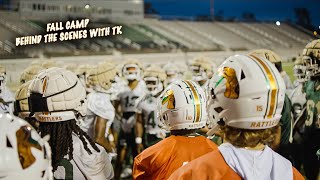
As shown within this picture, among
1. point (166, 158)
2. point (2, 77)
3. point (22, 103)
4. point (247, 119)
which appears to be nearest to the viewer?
point (247, 119)

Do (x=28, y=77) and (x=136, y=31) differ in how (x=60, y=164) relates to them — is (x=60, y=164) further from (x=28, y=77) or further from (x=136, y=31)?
(x=136, y=31)

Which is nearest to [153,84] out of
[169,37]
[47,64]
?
[47,64]

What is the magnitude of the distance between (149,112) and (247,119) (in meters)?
5.55

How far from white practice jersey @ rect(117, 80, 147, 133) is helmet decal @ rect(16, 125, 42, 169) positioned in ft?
19.7

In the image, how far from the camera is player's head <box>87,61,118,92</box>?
7.38 metres

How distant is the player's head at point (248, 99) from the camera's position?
2.05 meters

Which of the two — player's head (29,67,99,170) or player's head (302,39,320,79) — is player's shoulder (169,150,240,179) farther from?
player's head (302,39,320,79)

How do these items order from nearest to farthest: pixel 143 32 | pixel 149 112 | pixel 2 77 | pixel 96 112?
1. pixel 2 77
2. pixel 96 112
3. pixel 149 112
4. pixel 143 32

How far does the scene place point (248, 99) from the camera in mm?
2057

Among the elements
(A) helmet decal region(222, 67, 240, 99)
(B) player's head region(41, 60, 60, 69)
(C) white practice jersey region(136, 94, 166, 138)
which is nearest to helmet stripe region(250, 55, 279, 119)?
(A) helmet decal region(222, 67, 240, 99)

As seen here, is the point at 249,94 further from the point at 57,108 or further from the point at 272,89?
the point at 57,108

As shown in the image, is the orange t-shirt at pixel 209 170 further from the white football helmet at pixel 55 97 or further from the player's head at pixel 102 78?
the player's head at pixel 102 78

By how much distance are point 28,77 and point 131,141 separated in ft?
7.60

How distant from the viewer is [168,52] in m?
13.2
